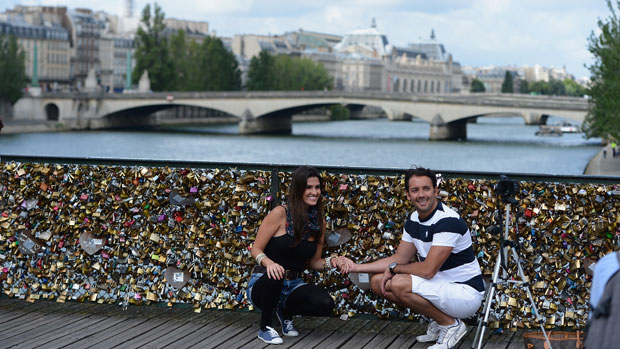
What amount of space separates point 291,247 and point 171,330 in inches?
31.1

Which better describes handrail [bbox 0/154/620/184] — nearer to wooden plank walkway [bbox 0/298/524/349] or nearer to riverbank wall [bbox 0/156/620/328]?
riverbank wall [bbox 0/156/620/328]

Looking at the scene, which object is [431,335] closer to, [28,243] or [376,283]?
[376,283]

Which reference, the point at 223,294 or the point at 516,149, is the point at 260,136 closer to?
the point at 516,149

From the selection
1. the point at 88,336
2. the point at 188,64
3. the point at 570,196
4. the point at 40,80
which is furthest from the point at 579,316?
→ the point at 40,80

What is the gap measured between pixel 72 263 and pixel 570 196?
283 centimetres

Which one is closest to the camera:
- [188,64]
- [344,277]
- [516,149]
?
[344,277]

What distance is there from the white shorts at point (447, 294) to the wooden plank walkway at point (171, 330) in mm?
303

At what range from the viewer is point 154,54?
208ft

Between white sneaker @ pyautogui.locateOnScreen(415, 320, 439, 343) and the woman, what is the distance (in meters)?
0.48

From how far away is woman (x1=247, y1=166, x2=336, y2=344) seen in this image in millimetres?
5070

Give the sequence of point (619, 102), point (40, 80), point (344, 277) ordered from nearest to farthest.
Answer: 1. point (344, 277)
2. point (619, 102)
3. point (40, 80)

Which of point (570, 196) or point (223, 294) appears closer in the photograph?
point (570, 196)

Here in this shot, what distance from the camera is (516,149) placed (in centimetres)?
4400

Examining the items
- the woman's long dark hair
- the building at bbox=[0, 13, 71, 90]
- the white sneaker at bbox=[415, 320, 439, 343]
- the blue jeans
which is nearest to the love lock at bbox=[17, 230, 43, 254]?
the blue jeans
